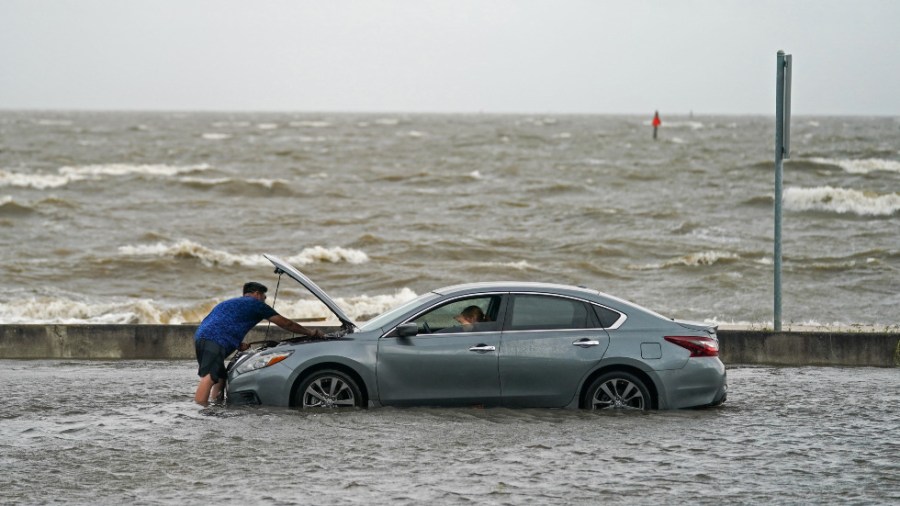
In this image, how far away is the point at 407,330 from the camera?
34.7 ft

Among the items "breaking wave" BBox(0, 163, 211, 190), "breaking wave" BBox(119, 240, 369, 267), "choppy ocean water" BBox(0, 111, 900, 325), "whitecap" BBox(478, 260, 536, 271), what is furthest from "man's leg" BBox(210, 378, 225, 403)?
"breaking wave" BBox(0, 163, 211, 190)

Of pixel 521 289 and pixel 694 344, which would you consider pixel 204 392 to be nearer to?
pixel 521 289

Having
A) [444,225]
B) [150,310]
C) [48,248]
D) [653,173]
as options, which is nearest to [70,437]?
[150,310]

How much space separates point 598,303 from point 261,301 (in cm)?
306

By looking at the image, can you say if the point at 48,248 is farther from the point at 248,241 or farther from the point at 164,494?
the point at 164,494

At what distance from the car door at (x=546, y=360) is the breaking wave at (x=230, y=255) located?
20147 millimetres

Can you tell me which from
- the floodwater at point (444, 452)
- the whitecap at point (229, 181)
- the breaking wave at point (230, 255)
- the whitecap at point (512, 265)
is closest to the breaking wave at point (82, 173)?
the whitecap at point (229, 181)

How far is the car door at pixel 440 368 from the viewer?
10.6 metres

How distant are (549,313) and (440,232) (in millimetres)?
27548

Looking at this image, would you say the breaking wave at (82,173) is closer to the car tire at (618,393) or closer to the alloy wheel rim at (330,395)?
the alloy wheel rim at (330,395)


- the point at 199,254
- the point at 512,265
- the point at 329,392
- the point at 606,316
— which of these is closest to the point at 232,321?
the point at 329,392

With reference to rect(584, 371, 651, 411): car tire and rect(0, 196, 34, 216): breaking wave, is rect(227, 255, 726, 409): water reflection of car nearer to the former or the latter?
rect(584, 371, 651, 411): car tire

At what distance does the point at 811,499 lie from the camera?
764 cm

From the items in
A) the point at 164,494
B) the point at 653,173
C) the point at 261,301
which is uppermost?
the point at 653,173
